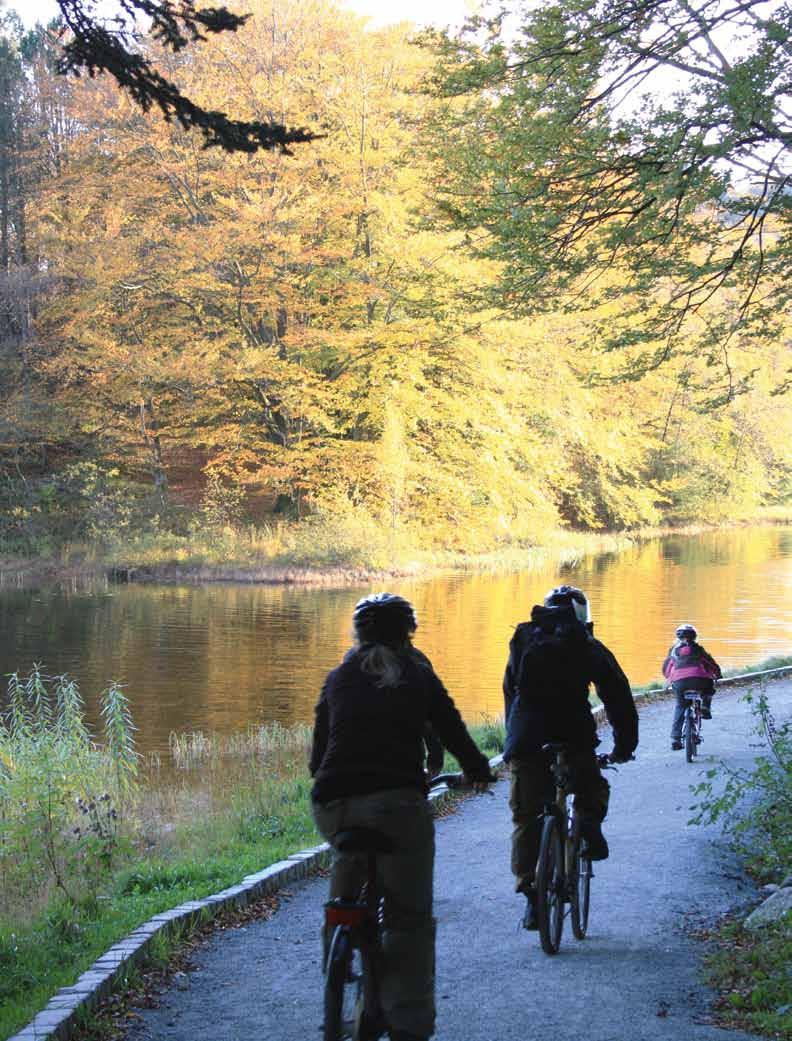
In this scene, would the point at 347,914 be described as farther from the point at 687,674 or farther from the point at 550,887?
the point at 687,674

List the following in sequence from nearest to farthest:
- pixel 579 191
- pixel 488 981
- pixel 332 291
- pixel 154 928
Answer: pixel 488 981 < pixel 154 928 < pixel 579 191 < pixel 332 291

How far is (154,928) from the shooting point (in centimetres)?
609

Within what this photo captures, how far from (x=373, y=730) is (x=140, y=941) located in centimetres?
251

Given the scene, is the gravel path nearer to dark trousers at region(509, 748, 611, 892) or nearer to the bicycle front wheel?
the bicycle front wheel

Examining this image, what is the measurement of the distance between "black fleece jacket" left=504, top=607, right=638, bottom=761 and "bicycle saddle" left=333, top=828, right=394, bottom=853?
1.93 metres

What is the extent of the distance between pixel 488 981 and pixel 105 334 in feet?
107

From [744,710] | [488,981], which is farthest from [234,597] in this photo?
[488,981]

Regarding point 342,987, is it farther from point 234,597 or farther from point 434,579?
point 434,579

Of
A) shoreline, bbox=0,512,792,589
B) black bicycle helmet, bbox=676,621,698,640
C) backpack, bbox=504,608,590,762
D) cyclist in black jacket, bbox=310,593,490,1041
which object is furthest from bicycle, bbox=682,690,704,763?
Result: shoreline, bbox=0,512,792,589

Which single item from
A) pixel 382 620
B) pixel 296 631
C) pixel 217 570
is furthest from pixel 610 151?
pixel 217 570

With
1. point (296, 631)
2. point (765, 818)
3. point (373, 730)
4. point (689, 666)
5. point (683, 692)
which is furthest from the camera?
point (296, 631)

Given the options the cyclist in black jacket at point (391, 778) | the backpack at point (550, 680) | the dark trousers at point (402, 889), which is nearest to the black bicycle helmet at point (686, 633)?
the backpack at point (550, 680)

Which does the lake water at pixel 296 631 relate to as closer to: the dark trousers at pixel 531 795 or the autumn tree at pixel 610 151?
the autumn tree at pixel 610 151

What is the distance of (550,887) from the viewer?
571 centimetres
